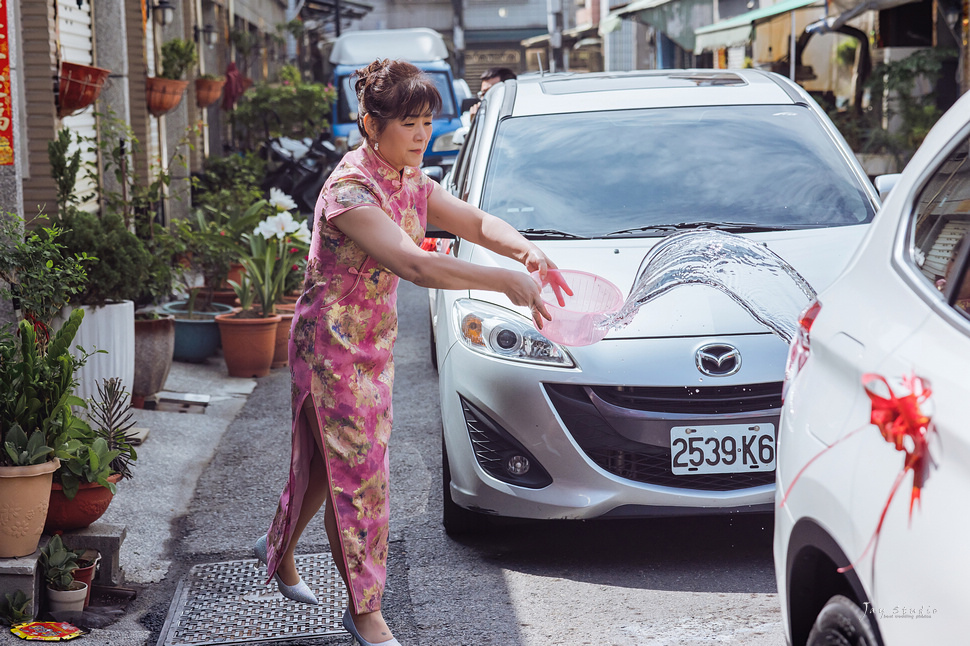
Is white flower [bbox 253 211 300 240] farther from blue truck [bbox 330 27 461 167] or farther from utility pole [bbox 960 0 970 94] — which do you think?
blue truck [bbox 330 27 461 167]

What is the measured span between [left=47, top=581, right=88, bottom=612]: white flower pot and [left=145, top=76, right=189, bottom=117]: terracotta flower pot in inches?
288

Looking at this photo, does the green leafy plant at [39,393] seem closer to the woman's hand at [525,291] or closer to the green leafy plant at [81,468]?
the green leafy plant at [81,468]

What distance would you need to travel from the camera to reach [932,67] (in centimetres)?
1291

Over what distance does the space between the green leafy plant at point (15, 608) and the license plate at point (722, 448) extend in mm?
2129

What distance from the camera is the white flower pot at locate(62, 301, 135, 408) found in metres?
5.89

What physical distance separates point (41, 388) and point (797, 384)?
8.80ft

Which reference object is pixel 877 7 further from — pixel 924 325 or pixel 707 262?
pixel 924 325

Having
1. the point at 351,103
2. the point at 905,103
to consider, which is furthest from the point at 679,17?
the point at 905,103

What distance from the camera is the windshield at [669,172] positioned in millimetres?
4684

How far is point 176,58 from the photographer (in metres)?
10.6

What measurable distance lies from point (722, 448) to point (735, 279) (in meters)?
0.58

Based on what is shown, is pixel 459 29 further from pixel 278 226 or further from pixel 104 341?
pixel 104 341

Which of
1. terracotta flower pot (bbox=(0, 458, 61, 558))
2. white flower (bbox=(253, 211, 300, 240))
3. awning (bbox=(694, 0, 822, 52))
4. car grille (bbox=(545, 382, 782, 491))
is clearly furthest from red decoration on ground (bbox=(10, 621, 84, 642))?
awning (bbox=(694, 0, 822, 52))

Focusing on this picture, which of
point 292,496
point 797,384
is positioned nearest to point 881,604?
point 797,384
